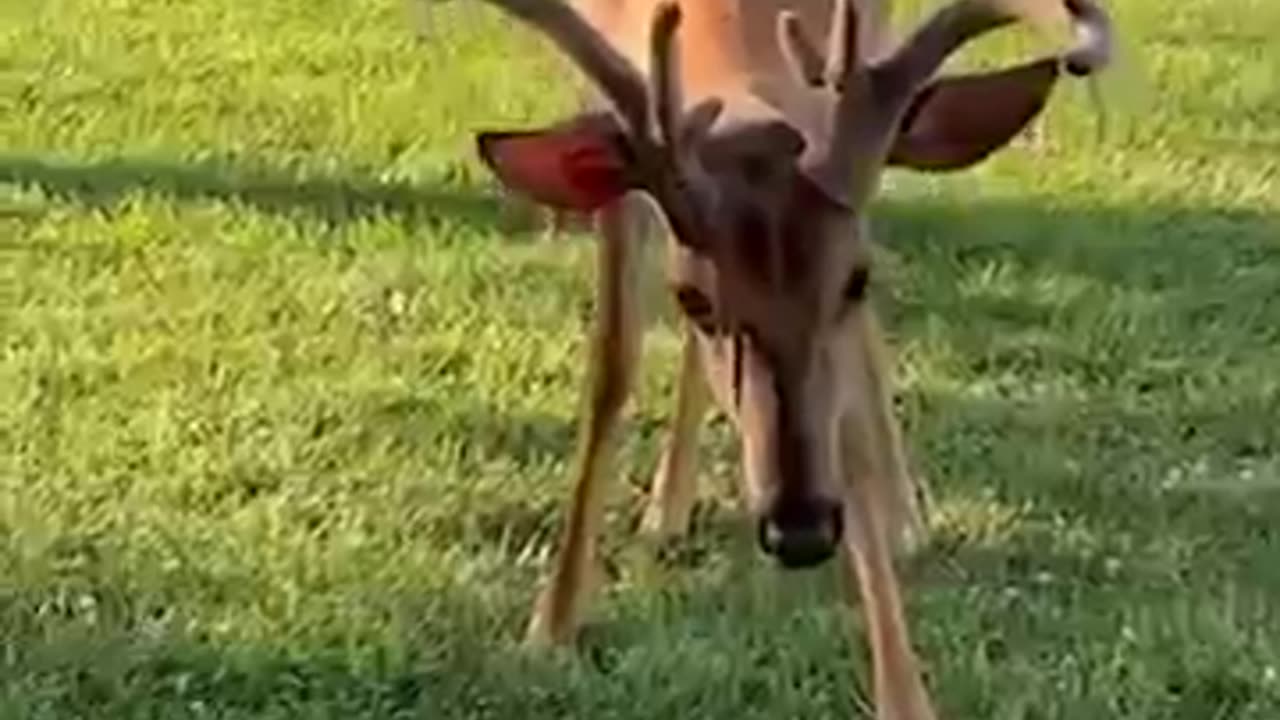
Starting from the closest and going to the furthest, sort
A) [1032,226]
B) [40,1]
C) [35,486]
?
[35,486]
[1032,226]
[40,1]

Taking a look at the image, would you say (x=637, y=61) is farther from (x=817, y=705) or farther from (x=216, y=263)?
(x=216, y=263)

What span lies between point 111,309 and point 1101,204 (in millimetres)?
2718

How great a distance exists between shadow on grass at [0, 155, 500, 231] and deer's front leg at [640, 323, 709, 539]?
254cm

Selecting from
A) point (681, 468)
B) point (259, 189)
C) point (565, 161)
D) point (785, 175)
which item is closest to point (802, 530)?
point (785, 175)

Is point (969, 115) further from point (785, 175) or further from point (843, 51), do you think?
point (785, 175)

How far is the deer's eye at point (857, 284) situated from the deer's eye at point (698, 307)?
18 centimetres

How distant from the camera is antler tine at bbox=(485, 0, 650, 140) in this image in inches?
205

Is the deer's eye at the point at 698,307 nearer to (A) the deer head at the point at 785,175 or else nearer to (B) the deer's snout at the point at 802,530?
(A) the deer head at the point at 785,175

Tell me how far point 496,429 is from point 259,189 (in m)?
2.62

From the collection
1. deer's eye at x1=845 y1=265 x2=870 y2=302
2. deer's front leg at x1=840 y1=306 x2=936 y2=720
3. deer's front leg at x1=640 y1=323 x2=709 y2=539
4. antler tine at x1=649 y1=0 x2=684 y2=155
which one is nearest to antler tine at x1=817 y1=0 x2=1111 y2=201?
deer's eye at x1=845 y1=265 x2=870 y2=302

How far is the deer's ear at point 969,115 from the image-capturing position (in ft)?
17.2

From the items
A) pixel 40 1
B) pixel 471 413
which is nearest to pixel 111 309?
pixel 471 413

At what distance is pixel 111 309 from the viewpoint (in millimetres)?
8586

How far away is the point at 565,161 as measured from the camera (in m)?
5.23
